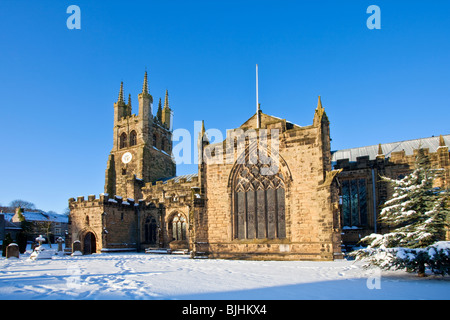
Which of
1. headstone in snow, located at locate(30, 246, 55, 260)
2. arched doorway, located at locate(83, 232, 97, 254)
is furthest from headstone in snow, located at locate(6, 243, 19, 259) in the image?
arched doorway, located at locate(83, 232, 97, 254)

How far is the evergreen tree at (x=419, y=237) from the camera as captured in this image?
10.1m

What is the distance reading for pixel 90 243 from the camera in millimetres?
32125

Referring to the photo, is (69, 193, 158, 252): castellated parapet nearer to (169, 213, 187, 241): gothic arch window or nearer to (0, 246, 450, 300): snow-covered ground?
(169, 213, 187, 241): gothic arch window

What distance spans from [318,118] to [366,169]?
8185 mm

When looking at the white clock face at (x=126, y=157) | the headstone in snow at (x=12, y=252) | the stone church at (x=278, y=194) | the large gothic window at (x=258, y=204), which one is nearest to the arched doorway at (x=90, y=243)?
the headstone in snow at (x=12, y=252)

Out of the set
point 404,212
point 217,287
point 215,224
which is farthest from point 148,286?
point 215,224

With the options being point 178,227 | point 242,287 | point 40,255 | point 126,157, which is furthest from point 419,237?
point 126,157

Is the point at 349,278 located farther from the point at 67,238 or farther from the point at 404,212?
the point at 67,238

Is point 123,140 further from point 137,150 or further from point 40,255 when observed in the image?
point 40,255

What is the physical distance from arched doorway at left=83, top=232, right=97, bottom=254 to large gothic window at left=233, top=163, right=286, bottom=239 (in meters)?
18.5

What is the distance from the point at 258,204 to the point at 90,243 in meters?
20.4

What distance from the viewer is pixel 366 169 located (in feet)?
79.8

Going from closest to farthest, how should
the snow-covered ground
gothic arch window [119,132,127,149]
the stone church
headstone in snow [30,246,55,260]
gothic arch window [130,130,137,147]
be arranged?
the snow-covered ground, the stone church, headstone in snow [30,246,55,260], gothic arch window [130,130,137,147], gothic arch window [119,132,127,149]

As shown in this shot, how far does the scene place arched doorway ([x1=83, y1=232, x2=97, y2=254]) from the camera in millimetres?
31969
